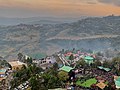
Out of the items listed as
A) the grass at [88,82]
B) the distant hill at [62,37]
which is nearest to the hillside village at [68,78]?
the grass at [88,82]

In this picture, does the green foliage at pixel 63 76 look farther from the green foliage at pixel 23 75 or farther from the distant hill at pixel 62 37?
the distant hill at pixel 62 37

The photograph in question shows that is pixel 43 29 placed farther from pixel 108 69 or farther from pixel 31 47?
pixel 108 69

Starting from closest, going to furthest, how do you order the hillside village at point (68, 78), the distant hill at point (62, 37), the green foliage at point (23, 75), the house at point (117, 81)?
1. the hillside village at point (68, 78)
2. the house at point (117, 81)
3. the green foliage at point (23, 75)
4. the distant hill at point (62, 37)

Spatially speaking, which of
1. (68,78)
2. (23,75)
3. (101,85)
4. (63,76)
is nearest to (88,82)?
(101,85)

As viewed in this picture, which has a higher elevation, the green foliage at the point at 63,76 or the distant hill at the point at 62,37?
the green foliage at the point at 63,76

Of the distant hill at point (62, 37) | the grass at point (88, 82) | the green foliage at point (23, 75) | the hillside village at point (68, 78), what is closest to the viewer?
the hillside village at point (68, 78)

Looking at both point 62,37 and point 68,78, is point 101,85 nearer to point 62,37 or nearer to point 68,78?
point 68,78

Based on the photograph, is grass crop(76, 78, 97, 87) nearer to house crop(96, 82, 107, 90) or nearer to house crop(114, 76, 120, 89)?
house crop(96, 82, 107, 90)

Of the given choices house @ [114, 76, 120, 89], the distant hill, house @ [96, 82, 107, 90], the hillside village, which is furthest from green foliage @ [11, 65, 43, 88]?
the distant hill

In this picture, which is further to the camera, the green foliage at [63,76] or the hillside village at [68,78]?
the green foliage at [63,76]
